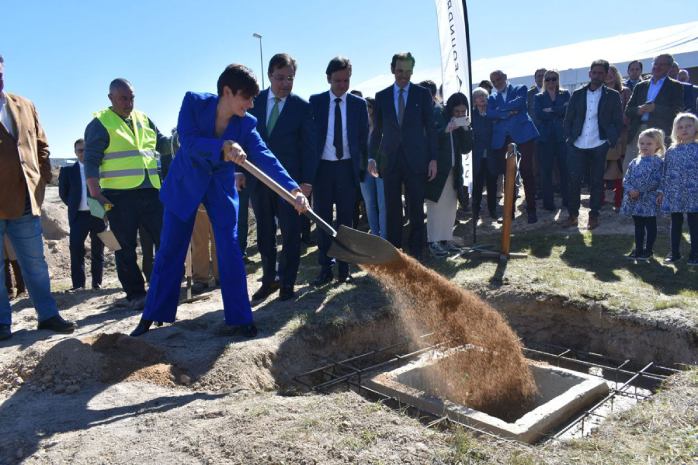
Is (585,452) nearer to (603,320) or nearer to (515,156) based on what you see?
(603,320)

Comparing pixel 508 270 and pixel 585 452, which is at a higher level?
pixel 508 270

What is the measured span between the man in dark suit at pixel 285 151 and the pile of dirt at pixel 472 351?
113 cm

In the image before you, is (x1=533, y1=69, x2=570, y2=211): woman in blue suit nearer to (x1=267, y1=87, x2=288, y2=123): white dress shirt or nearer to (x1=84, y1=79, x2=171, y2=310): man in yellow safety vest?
(x1=267, y1=87, x2=288, y2=123): white dress shirt

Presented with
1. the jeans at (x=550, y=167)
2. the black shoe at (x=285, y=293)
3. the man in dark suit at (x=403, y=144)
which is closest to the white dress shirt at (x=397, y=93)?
the man in dark suit at (x=403, y=144)

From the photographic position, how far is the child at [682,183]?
5516mm

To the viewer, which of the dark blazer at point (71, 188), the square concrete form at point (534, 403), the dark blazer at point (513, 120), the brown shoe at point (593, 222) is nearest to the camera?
the square concrete form at point (534, 403)

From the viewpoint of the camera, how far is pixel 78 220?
6809 mm

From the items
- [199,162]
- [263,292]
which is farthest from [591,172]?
[199,162]

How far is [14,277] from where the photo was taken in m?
7.42

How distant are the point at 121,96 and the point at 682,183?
Result: 5.62 meters

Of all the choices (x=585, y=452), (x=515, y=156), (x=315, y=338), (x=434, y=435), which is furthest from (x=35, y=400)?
(x=515, y=156)

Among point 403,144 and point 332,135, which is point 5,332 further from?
point 403,144

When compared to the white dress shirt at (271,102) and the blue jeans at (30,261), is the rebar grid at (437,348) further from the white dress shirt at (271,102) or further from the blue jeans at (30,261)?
the white dress shirt at (271,102)

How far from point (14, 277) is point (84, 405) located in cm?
526
